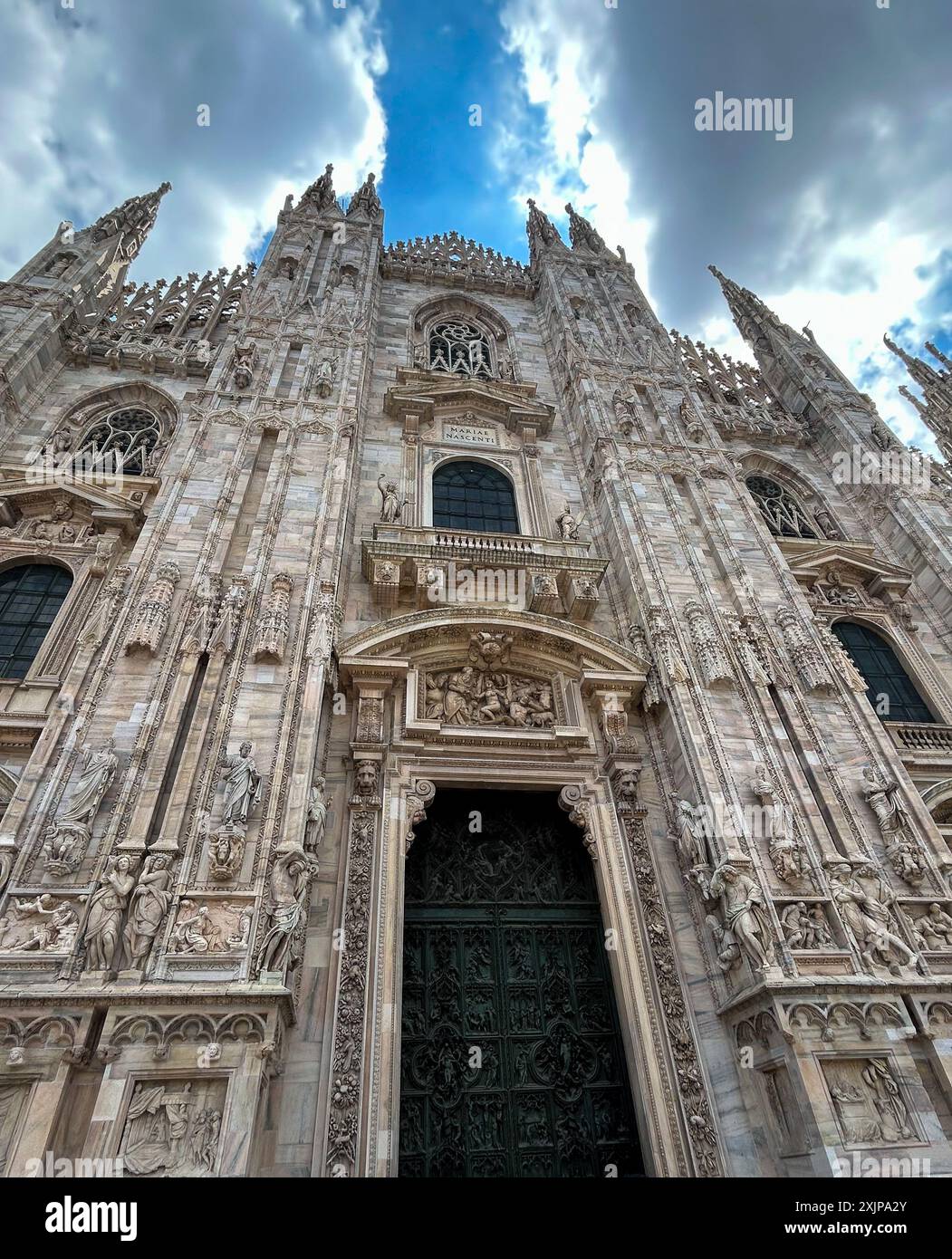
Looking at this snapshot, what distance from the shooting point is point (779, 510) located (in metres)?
16.9

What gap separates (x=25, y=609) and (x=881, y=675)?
51.6ft

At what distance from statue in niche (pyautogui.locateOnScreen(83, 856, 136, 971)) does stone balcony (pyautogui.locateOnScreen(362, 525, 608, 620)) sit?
5.87m

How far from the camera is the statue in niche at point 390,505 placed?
12609 mm

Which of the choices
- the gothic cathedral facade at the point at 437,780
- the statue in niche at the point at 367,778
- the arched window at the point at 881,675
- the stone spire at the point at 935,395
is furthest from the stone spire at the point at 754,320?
the statue in niche at the point at 367,778

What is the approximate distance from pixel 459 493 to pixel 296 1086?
36.4 feet

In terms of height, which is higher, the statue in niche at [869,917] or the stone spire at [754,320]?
the stone spire at [754,320]

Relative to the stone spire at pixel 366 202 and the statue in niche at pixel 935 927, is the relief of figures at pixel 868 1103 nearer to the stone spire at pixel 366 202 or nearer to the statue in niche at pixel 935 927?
the statue in niche at pixel 935 927

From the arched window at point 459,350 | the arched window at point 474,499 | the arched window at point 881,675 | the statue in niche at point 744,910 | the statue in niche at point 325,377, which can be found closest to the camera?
the statue in niche at point 744,910

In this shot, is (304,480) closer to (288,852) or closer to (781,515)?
(288,852)

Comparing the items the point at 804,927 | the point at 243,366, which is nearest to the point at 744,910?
the point at 804,927

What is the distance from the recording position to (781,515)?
16.7 meters

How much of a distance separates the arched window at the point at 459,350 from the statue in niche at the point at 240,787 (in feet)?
43.3

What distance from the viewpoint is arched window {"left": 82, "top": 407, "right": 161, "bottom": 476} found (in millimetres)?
13875
